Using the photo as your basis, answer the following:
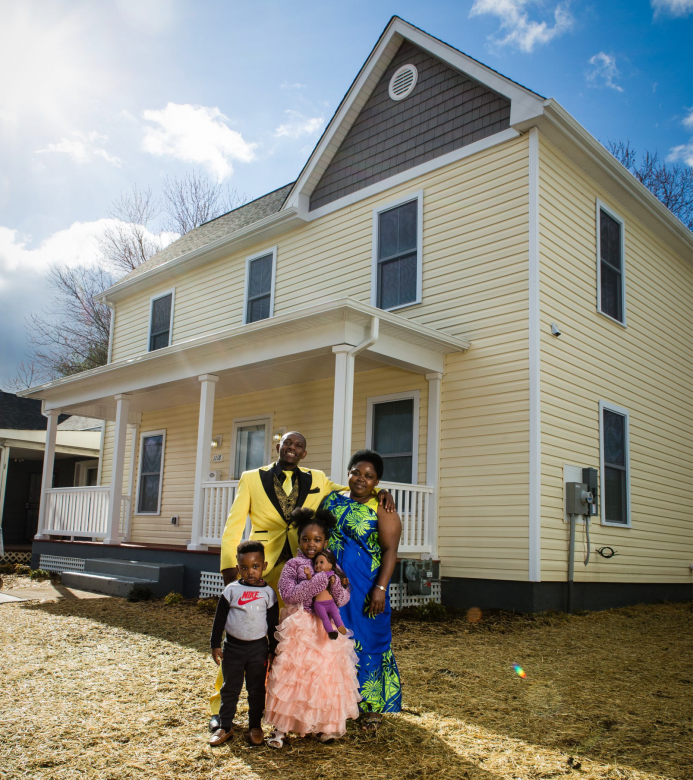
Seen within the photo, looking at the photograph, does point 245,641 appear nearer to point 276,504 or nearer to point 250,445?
point 276,504

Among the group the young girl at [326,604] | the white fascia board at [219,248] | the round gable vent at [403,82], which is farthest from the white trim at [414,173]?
the young girl at [326,604]

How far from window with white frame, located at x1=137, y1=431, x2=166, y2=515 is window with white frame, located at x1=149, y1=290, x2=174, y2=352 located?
5.95 feet

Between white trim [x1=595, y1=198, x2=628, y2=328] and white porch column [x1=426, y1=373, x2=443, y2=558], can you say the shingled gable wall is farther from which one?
white porch column [x1=426, y1=373, x2=443, y2=558]

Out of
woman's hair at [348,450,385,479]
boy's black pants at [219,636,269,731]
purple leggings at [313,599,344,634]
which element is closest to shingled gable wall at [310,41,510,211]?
woman's hair at [348,450,385,479]

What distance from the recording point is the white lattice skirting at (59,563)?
1104cm

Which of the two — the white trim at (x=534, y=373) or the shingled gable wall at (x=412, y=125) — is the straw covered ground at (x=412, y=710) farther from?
the shingled gable wall at (x=412, y=125)

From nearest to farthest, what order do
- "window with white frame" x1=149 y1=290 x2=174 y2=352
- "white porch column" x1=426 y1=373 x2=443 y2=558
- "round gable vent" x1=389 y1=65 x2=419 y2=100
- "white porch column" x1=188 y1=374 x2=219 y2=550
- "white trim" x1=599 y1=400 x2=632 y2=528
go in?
1. "white porch column" x1=426 y1=373 x2=443 y2=558
2. "white trim" x1=599 y1=400 x2=632 y2=528
3. "white porch column" x1=188 y1=374 x2=219 y2=550
4. "round gable vent" x1=389 y1=65 x2=419 y2=100
5. "window with white frame" x1=149 y1=290 x2=174 y2=352

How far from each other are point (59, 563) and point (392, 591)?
6.36 meters

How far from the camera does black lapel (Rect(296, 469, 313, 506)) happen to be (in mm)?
A: 3744

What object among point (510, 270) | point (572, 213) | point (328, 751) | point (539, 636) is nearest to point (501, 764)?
point (328, 751)

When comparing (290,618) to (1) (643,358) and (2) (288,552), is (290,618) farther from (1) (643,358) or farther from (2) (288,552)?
(1) (643,358)

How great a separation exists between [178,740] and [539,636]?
4.09 m

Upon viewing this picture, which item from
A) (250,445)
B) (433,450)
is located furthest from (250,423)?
(433,450)

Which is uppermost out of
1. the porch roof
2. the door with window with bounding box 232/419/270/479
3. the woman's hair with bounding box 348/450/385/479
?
the porch roof
